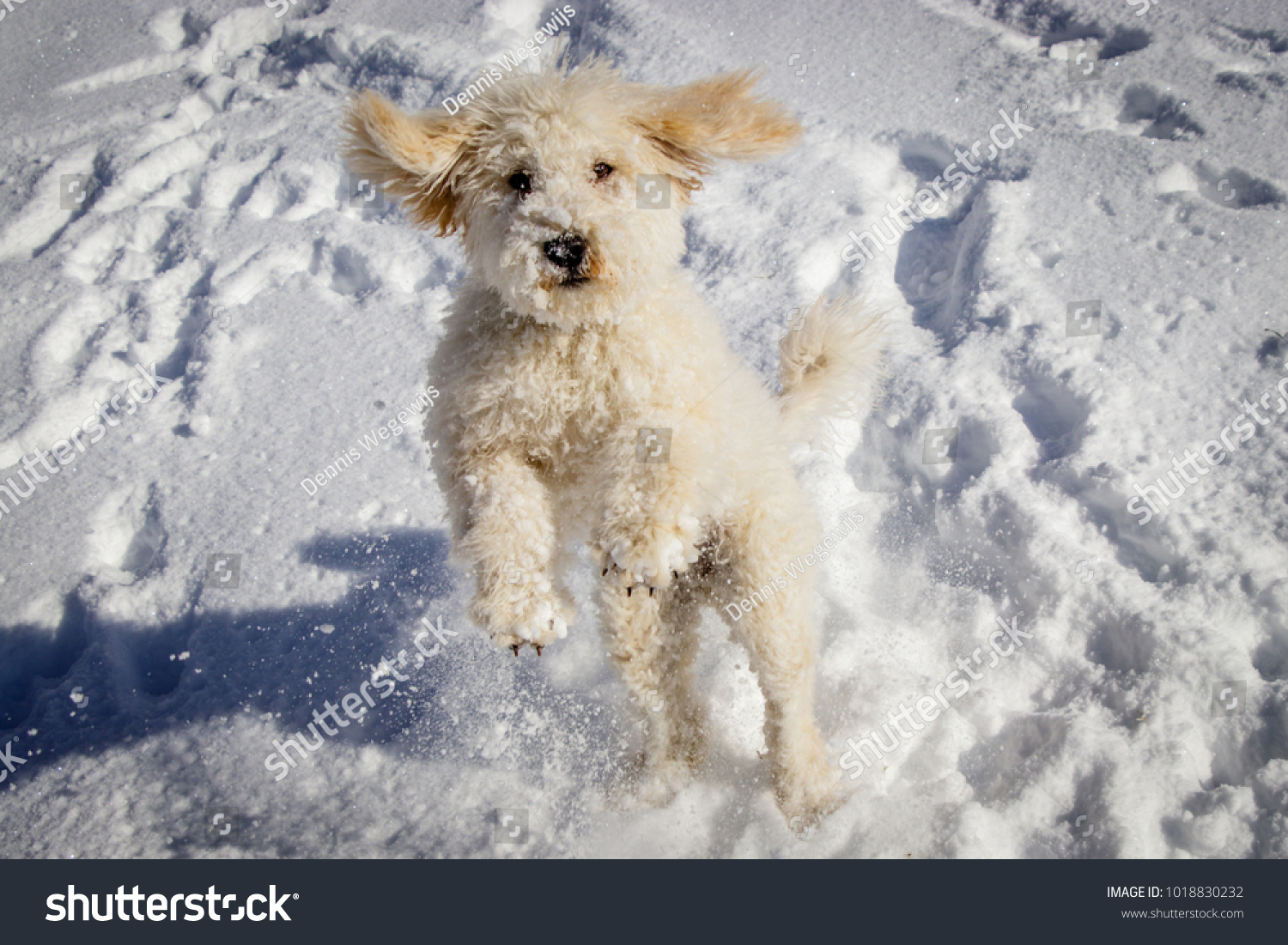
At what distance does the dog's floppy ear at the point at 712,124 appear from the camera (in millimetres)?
1729

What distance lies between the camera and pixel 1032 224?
314 centimetres

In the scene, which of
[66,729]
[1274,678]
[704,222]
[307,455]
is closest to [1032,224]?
[704,222]

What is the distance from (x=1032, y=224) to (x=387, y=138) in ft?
9.39

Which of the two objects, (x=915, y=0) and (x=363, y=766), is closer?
(x=363, y=766)

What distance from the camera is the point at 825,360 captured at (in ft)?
7.14

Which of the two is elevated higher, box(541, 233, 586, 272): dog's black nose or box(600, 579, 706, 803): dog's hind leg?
box(541, 233, 586, 272): dog's black nose

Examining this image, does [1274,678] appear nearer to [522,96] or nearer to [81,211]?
[522,96]

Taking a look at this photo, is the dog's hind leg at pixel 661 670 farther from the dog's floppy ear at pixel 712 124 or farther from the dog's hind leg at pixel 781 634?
the dog's floppy ear at pixel 712 124
